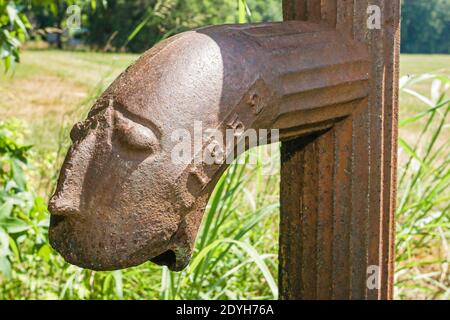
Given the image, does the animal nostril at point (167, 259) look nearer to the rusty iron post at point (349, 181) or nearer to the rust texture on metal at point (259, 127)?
the rust texture on metal at point (259, 127)

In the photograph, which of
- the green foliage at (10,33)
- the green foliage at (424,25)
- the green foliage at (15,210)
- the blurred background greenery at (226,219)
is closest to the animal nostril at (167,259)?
the blurred background greenery at (226,219)

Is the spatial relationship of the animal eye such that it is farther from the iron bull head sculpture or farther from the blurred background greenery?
the blurred background greenery

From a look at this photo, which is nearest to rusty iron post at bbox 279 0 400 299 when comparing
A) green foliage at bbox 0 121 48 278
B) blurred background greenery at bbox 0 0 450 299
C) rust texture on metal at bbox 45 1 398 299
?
rust texture on metal at bbox 45 1 398 299

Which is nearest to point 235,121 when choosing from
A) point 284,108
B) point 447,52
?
point 284,108

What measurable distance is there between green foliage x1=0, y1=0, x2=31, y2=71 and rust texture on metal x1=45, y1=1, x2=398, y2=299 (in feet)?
3.83

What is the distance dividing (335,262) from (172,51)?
0.36 metres

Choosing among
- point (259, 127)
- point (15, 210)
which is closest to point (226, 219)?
point (15, 210)

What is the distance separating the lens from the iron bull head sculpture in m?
0.66

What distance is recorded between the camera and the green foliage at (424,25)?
7.03 feet

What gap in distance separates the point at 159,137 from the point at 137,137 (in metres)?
0.02

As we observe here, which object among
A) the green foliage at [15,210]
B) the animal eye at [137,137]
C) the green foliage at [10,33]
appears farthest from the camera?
the green foliage at [10,33]

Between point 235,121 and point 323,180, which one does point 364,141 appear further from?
point 235,121

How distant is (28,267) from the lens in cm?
205

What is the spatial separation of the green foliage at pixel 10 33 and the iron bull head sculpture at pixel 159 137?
123cm
